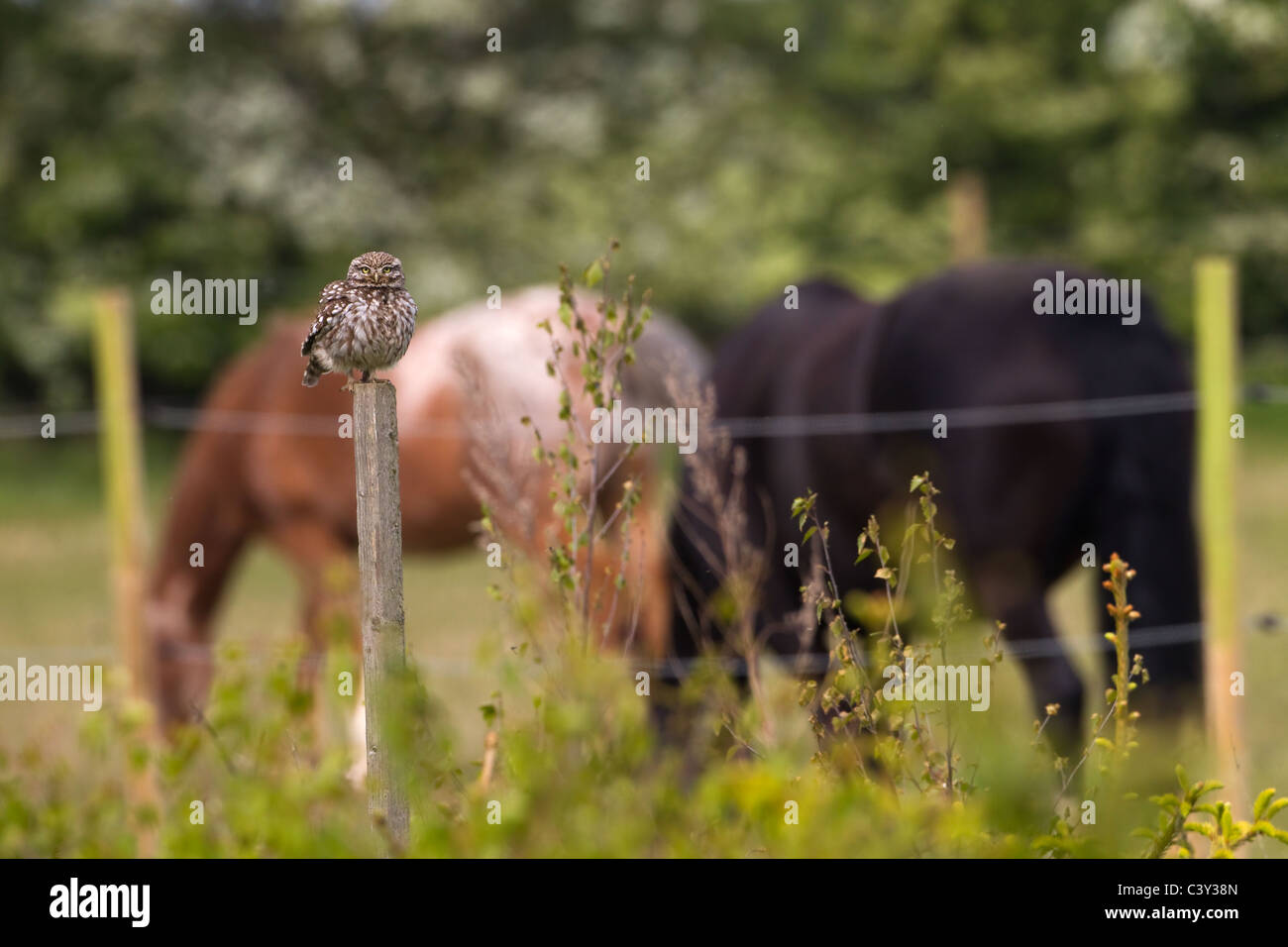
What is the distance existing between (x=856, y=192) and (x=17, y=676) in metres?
16.3

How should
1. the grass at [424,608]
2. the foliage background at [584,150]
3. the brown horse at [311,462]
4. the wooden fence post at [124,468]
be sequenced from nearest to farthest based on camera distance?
the grass at [424,608], the wooden fence post at [124,468], the brown horse at [311,462], the foliage background at [584,150]

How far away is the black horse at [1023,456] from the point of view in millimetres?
4797

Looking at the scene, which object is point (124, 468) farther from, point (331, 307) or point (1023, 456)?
point (331, 307)

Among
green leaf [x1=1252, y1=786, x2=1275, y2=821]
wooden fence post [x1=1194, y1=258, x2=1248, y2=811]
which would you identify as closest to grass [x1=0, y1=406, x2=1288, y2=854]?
wooden fence post [x1=1194, y1=258, x2=1248, y2=811]

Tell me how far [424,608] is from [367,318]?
30.5 feet

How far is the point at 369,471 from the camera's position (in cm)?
237

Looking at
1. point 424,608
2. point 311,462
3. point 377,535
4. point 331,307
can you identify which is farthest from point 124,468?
point 424,608

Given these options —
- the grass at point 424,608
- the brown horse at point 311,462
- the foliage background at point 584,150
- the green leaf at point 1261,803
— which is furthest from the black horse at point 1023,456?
the foliage background at point 584,150

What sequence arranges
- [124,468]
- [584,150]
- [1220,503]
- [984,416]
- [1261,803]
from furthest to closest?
1. [584,150]
2. [124,468]
3. [984,416]
4. [1220,503]
5. [1261,803]

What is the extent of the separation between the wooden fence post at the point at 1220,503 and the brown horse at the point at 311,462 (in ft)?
7.50

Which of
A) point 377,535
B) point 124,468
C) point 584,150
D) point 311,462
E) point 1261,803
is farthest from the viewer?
point 584,150

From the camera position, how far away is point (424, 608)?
38.1 ft

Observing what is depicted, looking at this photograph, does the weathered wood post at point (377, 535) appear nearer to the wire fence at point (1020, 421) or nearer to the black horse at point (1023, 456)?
the wire fence at point (1020, 421)

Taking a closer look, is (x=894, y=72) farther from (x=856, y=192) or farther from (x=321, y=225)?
(x=321, y=225)
